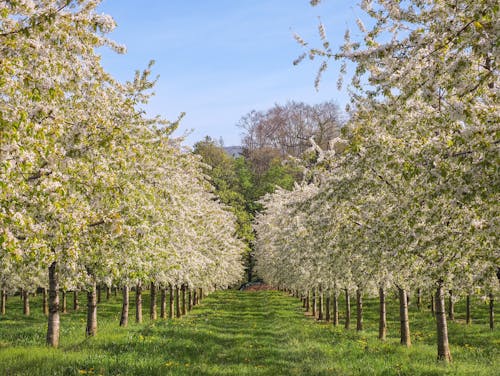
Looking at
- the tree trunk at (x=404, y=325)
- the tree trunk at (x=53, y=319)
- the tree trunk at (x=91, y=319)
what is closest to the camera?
the tree trunk at (x=53, y=319)

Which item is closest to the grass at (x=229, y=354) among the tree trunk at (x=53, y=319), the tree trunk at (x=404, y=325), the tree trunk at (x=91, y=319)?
the tree trunk at (x=53, y=319)

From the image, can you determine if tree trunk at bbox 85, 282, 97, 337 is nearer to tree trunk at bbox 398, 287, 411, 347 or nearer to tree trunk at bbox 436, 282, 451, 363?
tree trunk at bbox 398, 287, 411, 347

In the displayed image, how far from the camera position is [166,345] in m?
17.7

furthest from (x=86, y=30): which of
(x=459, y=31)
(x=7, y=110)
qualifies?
(x=459, y=31)

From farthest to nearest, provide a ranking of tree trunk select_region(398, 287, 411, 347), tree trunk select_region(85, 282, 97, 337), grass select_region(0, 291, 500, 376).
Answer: tree trunk select_region(398, 287, 411, 347)
tree trunk select_region(85, 282, 97, 337)
grass select_region(0, 291, 500, 376)

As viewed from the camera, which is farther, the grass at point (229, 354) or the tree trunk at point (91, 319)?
the tree trunk at point (91, 319)

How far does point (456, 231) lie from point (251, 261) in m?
94.0

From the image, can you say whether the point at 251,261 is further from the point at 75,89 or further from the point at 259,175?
the point at 75,89

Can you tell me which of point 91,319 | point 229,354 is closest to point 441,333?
point 229,354

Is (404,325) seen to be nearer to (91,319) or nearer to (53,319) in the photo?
(91,319)

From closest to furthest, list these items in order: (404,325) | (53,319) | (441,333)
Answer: (53,319), (441,333), (404,325)

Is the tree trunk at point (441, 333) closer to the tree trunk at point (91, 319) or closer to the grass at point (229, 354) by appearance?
the grass at point (229, 354)

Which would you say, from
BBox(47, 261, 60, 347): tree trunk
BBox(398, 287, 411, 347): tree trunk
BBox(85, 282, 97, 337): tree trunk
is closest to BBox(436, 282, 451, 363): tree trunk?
BBox(398, 287, 411, 347): tree trunk

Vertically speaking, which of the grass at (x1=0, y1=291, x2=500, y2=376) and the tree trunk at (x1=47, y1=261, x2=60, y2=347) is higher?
the tree trunk at (x1=47, y1=261, x2=60, y2=347)
